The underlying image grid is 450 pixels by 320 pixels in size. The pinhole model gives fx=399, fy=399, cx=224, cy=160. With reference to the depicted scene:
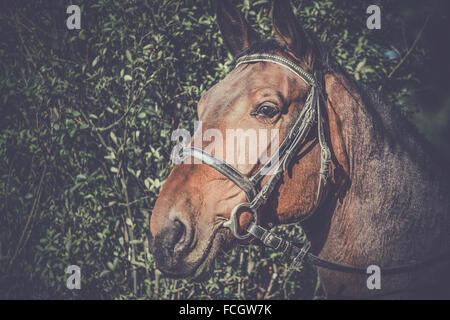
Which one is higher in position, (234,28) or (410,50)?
(410,50)

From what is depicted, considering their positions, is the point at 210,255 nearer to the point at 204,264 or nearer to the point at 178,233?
the point at 204,264

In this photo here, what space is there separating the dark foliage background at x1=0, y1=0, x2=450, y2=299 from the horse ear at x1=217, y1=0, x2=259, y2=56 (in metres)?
0.92

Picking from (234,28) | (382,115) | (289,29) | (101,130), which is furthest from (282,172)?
(101,130)

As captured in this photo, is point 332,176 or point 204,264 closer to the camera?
point 204,264

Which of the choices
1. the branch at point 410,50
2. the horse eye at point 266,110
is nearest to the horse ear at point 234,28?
the horse eye at point 266,110

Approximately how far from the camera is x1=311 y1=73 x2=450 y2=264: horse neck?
1996 mm

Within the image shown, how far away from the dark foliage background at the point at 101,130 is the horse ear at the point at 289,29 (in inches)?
49.4

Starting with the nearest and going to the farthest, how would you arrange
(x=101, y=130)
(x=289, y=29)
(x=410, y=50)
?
(x=289, y=29) < (x=101, y=130) < (x=410, y=50)

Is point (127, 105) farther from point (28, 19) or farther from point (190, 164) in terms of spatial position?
point (190, 164)

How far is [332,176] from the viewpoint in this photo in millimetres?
1973

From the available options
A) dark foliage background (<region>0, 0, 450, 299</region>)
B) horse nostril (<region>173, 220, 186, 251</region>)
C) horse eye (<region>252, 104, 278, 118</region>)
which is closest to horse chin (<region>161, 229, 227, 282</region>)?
horse nostril (<region>173, 220, 186, 251</region>)

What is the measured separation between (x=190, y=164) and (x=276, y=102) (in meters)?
0.51

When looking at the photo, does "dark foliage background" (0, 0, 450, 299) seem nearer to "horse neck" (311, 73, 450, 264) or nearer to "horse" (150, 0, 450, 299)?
"horse" (150, 0, 450, 299)

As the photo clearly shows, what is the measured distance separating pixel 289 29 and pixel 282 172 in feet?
2.38
